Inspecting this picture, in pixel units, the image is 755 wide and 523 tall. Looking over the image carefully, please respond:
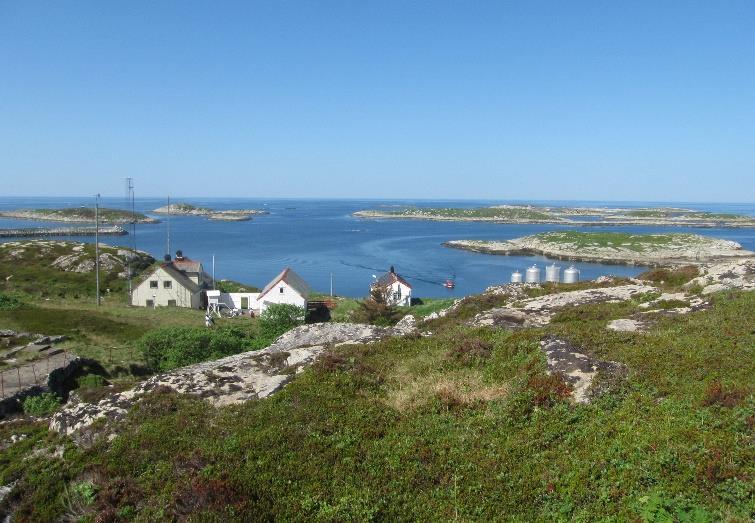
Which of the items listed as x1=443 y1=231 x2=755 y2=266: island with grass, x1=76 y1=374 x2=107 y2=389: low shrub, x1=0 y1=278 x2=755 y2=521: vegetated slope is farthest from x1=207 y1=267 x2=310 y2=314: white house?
x1=443 y1=231 x2=755 y2=266: island with grass

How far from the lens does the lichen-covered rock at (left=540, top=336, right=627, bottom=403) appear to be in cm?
1004

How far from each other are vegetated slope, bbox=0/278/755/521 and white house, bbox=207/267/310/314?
114ft

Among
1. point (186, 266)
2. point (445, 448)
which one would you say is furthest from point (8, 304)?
point (445, 448)

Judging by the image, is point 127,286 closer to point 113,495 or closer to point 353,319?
point 353,319

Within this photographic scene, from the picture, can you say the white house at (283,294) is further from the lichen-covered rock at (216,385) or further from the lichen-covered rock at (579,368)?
the lichen-covered rock at (579,368)

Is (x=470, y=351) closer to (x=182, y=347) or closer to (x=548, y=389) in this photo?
(x=548, y=389)

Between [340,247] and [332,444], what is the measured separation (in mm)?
113754

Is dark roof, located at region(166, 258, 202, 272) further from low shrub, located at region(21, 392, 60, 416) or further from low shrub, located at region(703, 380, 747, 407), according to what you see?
low shrub, located at region(703, 380, 747, 407)

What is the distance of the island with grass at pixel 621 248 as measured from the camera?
99.5 m

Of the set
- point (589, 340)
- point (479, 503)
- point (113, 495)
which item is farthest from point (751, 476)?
point (113, 495)

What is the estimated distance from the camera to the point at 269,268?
89312 mm

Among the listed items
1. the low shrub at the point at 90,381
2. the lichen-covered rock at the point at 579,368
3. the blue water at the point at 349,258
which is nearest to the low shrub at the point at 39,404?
the low shrub at the point at 90,381

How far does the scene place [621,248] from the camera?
108062mm

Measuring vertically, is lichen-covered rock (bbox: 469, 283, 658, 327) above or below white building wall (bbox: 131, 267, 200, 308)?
above
